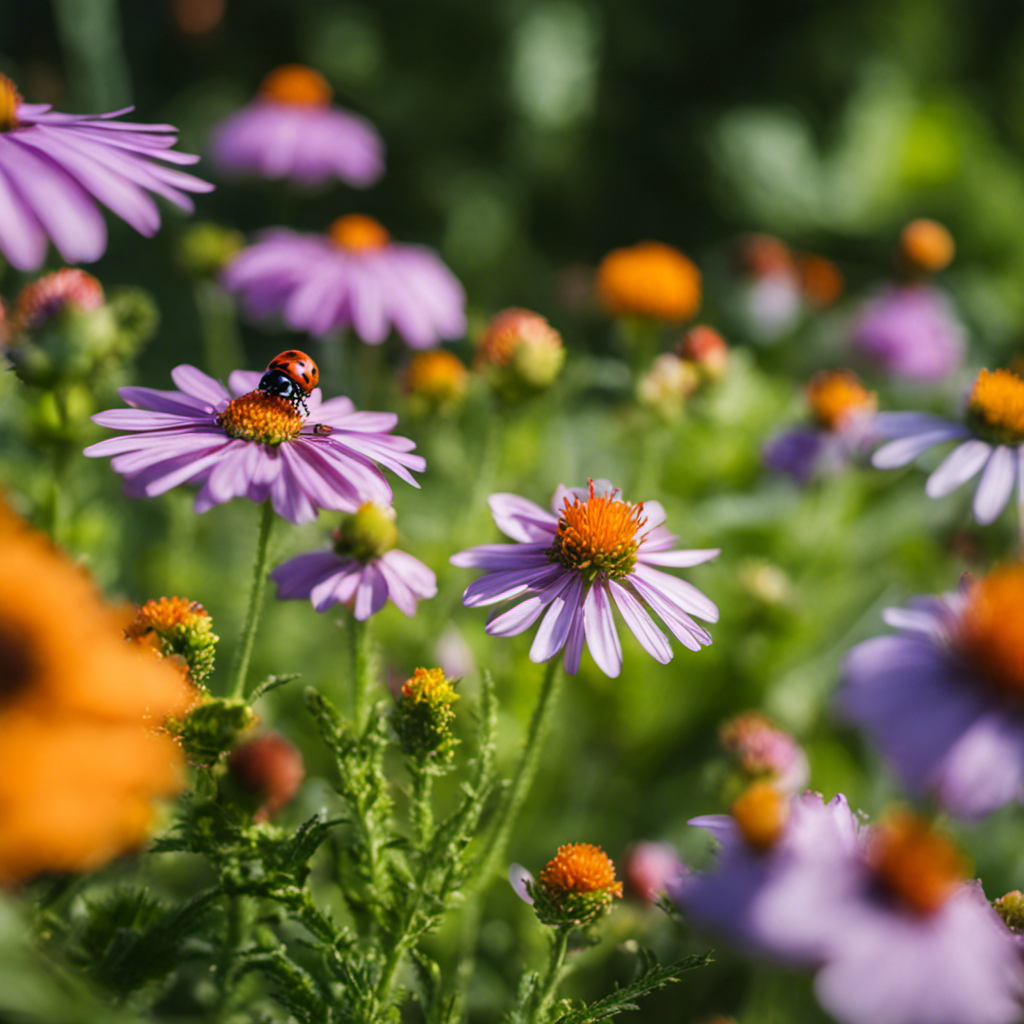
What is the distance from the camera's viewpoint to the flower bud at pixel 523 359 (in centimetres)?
104

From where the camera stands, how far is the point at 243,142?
5.33ft

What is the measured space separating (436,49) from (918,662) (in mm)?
2727

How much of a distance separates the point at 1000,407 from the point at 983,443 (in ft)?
0.11

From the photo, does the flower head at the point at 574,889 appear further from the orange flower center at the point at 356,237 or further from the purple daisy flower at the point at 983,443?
the orange flower center at the point at 356,237

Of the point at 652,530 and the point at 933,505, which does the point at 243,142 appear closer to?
the point at 652,530

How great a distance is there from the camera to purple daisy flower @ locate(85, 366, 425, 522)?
606 mm

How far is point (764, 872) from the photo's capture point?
44 cm

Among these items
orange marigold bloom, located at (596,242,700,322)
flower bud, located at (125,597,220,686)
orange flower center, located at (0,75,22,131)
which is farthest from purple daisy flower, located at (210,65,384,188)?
flower bud, located at (125,597,220,686)

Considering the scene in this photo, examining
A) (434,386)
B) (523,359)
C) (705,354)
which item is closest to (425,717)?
(523,359)

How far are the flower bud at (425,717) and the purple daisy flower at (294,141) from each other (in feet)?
3.76

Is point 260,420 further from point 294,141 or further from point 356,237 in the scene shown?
point 294,141

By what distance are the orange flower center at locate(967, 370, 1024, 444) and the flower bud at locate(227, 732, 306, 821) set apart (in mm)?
670

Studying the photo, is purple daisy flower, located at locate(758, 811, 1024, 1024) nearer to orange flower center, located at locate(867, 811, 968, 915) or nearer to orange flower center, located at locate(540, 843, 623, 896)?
orange flower center, located at locate(867, 811, 968, 915)

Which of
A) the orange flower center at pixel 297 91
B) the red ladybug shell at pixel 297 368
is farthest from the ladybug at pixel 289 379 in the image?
the orange flower center at pixel 297 91
